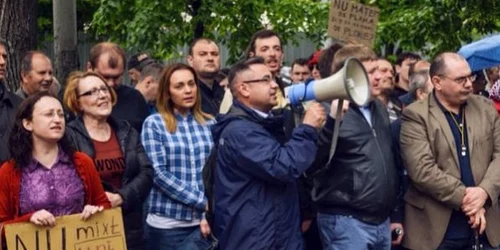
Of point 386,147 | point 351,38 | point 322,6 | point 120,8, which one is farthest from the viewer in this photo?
point 322,6

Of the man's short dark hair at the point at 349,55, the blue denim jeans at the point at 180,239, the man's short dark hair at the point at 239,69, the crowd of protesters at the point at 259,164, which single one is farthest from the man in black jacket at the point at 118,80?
the man's short dark hair at the point at 349,55

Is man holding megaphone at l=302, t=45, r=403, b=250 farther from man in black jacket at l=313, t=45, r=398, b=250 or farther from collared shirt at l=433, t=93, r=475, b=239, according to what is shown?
collared shirt at l=433, t=93, r=475, b=239

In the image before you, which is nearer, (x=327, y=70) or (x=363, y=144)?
(x=363, y=144)

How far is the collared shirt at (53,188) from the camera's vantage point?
19.5 feet

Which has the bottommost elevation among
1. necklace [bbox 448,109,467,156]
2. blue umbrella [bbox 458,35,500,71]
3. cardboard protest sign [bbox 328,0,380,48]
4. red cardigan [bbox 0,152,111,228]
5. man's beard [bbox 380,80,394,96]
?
red cardigan [bbox 0,152,111,228]

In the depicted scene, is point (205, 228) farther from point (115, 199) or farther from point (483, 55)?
point (483, 55)

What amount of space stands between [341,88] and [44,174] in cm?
179

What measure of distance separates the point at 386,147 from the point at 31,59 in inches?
107

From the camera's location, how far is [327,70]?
7.02 m

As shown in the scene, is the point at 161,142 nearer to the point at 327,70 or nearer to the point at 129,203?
the point at 129,203

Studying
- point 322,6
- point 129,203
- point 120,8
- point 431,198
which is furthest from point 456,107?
point 322,6

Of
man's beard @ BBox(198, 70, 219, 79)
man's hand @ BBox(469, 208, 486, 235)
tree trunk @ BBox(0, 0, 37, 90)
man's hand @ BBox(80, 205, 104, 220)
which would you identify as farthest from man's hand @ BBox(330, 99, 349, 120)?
tree trunk @ BBox(0, 0, 37, 90)

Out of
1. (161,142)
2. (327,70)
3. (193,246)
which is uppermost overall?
(327,70)

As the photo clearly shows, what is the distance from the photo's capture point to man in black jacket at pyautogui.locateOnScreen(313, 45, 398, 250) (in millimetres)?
6453
